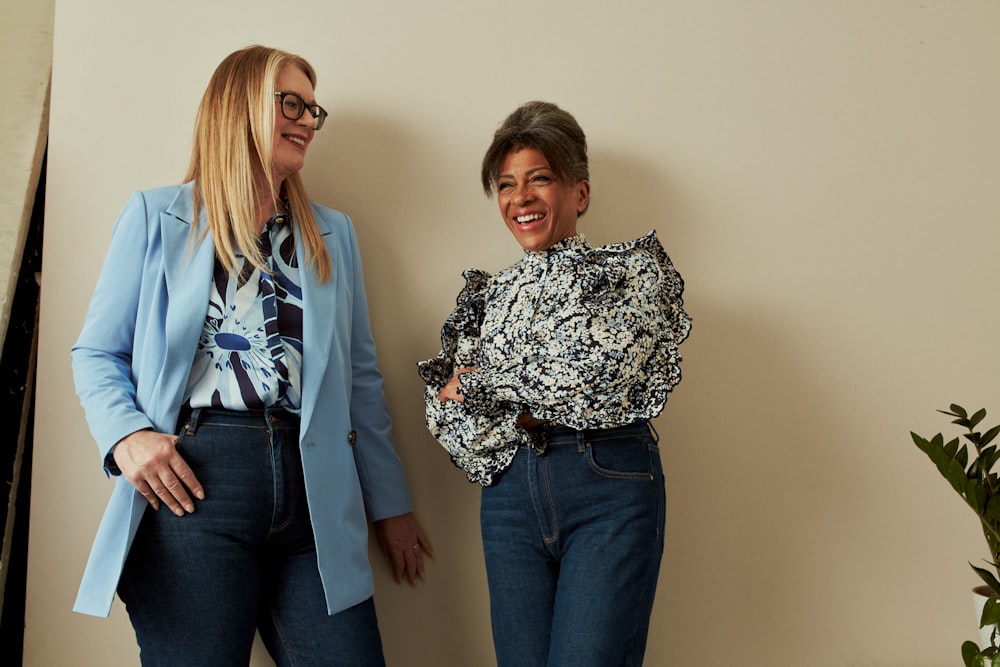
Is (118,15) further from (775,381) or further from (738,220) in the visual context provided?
(775,381)

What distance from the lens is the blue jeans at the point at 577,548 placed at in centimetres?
165

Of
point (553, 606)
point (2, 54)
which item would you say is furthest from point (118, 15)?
point (553, 606)

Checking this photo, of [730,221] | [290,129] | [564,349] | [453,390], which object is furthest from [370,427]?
[730,221]

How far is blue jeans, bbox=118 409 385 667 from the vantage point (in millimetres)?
1604

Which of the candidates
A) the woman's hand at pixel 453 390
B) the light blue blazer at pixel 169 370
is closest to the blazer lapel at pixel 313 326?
the light blue blazer at pixel 169 370

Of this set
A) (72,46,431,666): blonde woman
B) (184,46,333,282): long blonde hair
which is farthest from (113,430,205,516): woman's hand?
(184,46,333,282): long blonde hair

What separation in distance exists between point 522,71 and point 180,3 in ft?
3.12

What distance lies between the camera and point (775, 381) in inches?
90.6

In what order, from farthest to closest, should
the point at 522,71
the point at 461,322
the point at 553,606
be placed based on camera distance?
the point at 522,71 < the point at 461,322 < the point at 553,606

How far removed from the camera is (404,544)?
2104mm

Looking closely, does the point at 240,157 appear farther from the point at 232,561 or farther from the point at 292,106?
the point at 232,561

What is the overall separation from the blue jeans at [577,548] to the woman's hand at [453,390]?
0.64 feet

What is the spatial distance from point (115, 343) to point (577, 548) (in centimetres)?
108

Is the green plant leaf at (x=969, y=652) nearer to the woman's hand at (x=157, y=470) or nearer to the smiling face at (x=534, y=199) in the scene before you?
the smiling face at (x=534, y=199)
